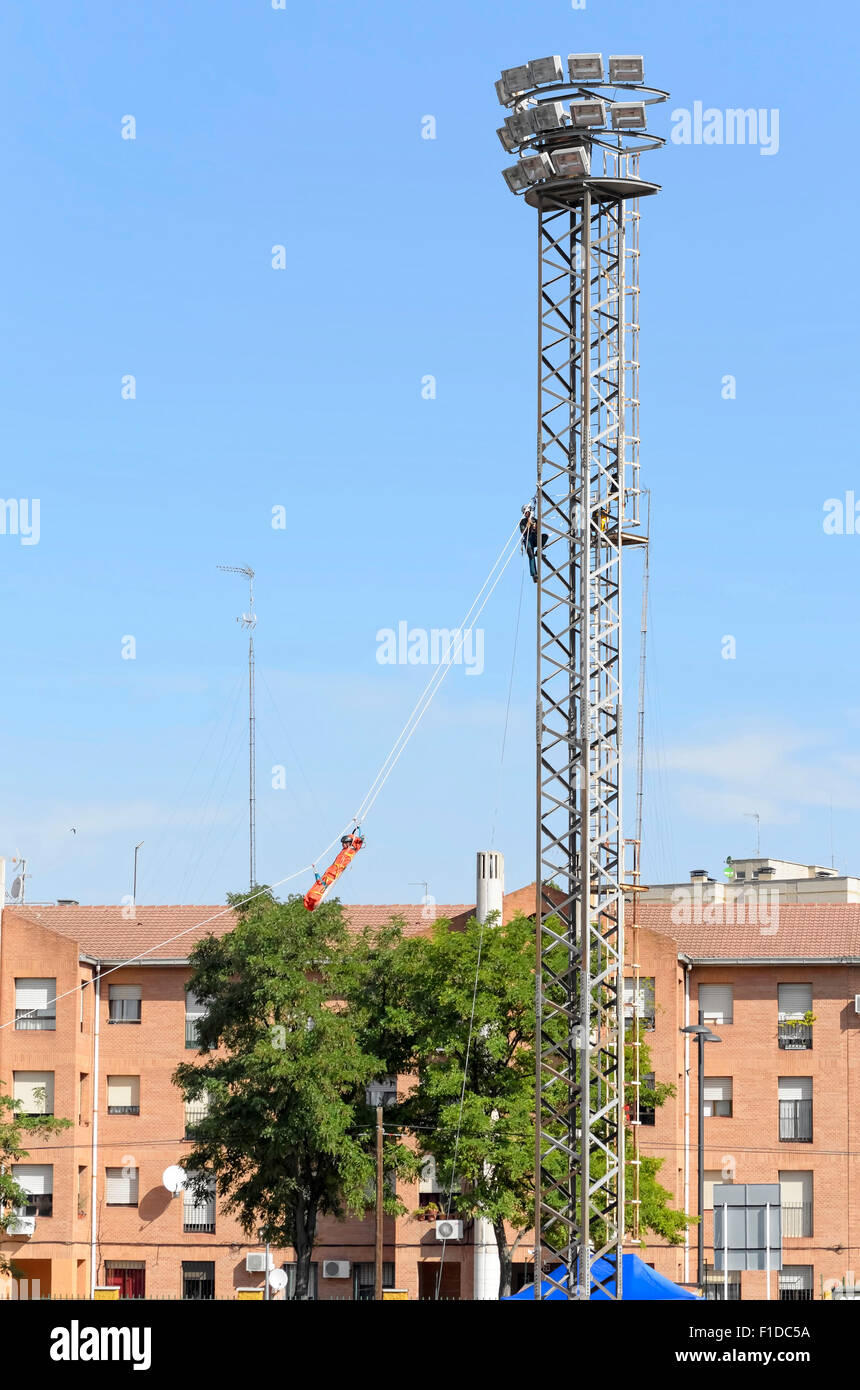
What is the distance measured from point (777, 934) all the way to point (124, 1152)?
892 inches

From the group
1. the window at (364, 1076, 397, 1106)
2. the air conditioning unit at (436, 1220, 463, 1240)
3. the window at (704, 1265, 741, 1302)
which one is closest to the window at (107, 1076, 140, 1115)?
the window at (364, 1076, 397, 1106)

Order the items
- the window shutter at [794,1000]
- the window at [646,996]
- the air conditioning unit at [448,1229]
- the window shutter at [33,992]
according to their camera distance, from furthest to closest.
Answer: the window shutter at [794,1000] → the window shutter at [33,992] → the window at [646,996] → the air conditioning unit at [448,1229]

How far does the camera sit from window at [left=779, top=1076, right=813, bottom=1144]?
60.9 m

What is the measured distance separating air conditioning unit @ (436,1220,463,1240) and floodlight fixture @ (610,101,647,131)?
3277 cm

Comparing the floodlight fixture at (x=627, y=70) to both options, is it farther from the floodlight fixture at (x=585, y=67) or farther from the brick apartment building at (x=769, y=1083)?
the brick apartment building at (x=769, y=1083)

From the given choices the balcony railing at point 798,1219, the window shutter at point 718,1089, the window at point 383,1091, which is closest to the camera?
the window at point 383,1091

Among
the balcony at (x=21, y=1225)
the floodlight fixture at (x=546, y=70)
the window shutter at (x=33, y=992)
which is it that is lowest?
the balcony at (x=21, y=1225)

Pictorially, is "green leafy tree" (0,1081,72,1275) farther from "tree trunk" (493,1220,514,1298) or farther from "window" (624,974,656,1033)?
"window" (624,974,656,1033)

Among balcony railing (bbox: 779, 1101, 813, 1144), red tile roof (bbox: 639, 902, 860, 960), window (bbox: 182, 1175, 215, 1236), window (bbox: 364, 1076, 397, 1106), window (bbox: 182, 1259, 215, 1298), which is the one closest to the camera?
window (bbox: 364, 1076, 397, 1106)

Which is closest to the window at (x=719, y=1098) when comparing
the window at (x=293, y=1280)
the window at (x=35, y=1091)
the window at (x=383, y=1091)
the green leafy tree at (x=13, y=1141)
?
the window at (x=383, y=1091)

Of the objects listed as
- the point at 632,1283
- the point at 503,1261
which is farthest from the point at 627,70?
the point at 503,1261

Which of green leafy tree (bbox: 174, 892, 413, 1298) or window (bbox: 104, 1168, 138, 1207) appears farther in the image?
window (bbox: 104, 1168, 138, 1207)

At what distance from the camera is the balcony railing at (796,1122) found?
60844 millimetres
